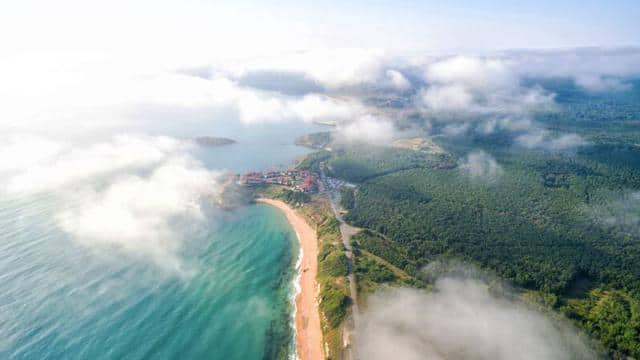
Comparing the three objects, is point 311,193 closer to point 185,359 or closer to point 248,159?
point 248,159

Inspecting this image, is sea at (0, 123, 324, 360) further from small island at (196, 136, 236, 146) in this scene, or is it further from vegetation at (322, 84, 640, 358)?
small island at (196, 136, 236, 146)

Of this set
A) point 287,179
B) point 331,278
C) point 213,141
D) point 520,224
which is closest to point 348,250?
point 331,278

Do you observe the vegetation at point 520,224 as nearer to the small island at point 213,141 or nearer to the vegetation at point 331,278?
the vegetation at point 331,278

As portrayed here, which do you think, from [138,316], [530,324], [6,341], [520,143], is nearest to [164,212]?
[138,316]

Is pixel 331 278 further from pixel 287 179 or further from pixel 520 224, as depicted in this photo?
pixel 287 179

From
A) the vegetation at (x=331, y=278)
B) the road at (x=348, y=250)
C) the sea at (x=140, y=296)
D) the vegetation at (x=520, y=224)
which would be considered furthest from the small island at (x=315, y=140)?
the sea at (x=140, y=296)
